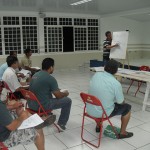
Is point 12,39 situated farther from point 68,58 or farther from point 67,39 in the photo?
point 68,58

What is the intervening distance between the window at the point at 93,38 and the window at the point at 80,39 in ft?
0.98

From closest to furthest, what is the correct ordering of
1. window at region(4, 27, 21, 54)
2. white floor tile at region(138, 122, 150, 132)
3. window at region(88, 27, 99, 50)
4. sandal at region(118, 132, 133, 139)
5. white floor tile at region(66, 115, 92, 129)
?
sandal at region(118, 132, 133, 139)
white floor tile at region(138, 122, 150, 132)
white floor tile at region(66, 115, 92, 129)
window at region(4, 27, 21, 54)
window at region(88, 27, 99, 50)

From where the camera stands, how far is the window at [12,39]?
370 inches

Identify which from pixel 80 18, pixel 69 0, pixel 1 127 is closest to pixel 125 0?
pixel 69 0

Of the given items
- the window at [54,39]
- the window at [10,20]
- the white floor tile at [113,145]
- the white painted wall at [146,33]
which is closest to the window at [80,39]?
the window at [54,39]

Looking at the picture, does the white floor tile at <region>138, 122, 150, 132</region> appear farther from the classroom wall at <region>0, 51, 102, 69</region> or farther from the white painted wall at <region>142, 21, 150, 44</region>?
the white painted wall at <region>142, 21, 150, 44</region>

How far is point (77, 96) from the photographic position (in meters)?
5.30

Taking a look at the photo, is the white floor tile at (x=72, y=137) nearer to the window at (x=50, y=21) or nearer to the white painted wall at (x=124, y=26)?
the window at (x=50, y=21)

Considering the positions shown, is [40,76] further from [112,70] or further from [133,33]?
[133,33]

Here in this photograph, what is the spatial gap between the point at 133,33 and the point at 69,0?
22.7 ft

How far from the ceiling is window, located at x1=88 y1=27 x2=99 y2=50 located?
90 centimetres

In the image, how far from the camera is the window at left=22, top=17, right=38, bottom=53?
9633mm

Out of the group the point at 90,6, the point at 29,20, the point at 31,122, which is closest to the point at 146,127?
the point at 31,122

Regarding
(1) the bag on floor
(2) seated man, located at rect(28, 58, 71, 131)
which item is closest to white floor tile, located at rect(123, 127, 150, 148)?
(1) the bag on floor
